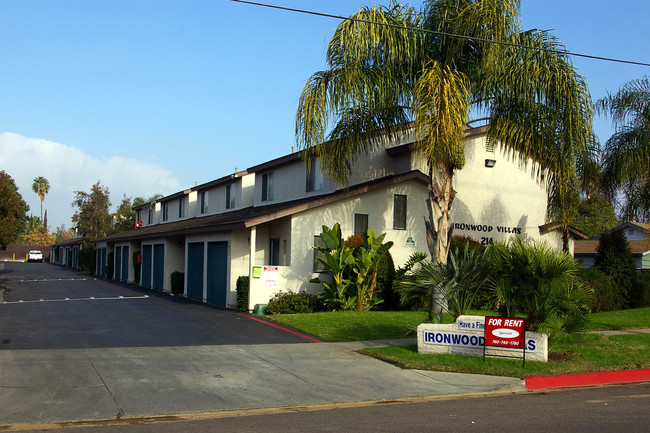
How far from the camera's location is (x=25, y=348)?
12.3 meters

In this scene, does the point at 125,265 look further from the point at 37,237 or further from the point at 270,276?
the point at 37,237

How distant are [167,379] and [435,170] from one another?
33.2 feet

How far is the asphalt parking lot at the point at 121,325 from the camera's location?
13570 mm

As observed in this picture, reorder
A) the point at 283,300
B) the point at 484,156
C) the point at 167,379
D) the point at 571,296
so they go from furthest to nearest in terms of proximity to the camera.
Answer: the point at 484,156 < the point at 283,300 < the point at 571,296 < the point at 167,379

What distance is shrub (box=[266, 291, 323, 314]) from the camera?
19.3 m

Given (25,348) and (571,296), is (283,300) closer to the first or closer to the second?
(25,348)

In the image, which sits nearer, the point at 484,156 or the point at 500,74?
the point at 500,74

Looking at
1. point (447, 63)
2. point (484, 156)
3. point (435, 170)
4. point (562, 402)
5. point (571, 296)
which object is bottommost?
point (562, 402)

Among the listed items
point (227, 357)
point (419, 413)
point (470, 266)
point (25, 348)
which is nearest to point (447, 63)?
point (470, 266)

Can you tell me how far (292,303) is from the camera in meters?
19.5

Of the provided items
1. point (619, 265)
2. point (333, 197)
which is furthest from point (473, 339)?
point (619, 265)

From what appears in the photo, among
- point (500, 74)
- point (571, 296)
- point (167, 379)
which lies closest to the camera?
point (167, 379)

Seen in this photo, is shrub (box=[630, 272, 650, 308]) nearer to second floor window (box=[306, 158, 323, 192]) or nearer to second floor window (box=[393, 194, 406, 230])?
second floor window (box=[393, 194, 406, 230])

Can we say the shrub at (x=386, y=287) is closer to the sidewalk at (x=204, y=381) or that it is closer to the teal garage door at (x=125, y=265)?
the sidewalk at (x=204, y=381)
